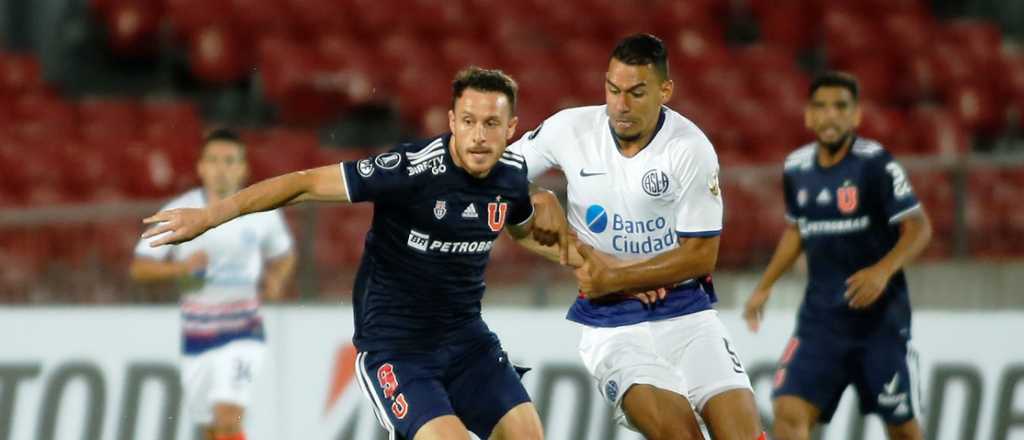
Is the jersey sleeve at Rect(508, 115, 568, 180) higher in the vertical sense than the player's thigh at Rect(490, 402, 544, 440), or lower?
higher

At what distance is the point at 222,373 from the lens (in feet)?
30.9

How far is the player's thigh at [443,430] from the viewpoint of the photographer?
6.28 metres

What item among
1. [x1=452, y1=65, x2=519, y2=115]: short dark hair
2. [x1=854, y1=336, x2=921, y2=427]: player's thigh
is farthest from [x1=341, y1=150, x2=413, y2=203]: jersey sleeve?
[x1=854, y1=336, x2=921, y2=427]: player's thigh

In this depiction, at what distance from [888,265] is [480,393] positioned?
240 cm

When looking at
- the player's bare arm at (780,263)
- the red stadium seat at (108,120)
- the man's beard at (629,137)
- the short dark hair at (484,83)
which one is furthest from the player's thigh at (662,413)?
the red stadium seat at (108,120)

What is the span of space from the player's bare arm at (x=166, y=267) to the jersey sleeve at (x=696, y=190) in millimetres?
3135

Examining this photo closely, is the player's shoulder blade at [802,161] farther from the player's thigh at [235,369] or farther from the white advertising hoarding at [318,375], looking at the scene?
the player's thigh at [235,369]

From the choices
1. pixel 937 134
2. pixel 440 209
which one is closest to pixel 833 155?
pixel 440 209

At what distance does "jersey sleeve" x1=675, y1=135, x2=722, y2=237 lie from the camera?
670cm

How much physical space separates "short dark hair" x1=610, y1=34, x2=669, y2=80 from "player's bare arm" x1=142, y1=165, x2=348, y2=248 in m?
1.19

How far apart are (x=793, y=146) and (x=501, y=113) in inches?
339

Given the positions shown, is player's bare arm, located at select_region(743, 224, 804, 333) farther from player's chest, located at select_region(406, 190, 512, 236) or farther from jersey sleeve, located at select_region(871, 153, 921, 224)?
player's chest, located at select_region(406, 190, 512, 236)

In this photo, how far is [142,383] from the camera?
32.7 feet

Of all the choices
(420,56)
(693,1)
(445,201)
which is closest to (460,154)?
(445,201)
